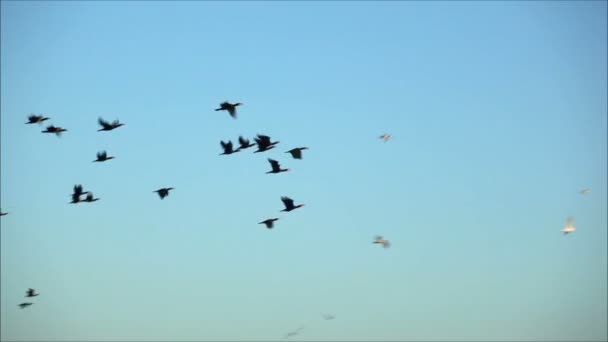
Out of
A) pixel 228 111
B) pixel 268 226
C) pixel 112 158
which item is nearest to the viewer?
pixel 228 111

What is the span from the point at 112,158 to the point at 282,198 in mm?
14383

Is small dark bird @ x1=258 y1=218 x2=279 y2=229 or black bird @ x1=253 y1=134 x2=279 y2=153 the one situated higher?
black bird @ x1=253 y1=134 x2=279 y2=153

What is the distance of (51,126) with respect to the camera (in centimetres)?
6875

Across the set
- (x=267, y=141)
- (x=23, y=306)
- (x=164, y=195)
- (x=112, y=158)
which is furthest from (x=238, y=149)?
(x=23, y=306)

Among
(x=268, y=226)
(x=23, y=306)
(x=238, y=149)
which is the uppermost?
(x=238, y=149)

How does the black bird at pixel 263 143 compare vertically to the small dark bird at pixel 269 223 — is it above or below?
above

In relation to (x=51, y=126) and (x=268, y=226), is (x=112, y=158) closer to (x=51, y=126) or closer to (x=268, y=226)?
(x=51, y=126)

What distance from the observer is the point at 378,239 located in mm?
69875

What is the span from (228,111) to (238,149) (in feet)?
10.9

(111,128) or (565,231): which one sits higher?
(111,128)

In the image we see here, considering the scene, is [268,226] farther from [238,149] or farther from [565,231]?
[565,231]

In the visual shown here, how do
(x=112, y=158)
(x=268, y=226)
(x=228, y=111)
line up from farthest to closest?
(x=112, y=158)
(x=268, y=226)
(x=228, y=111)

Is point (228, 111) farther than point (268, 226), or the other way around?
point (268, 226)

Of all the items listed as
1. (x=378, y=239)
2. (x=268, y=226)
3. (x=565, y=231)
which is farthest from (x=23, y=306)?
(x=565, y=231)
